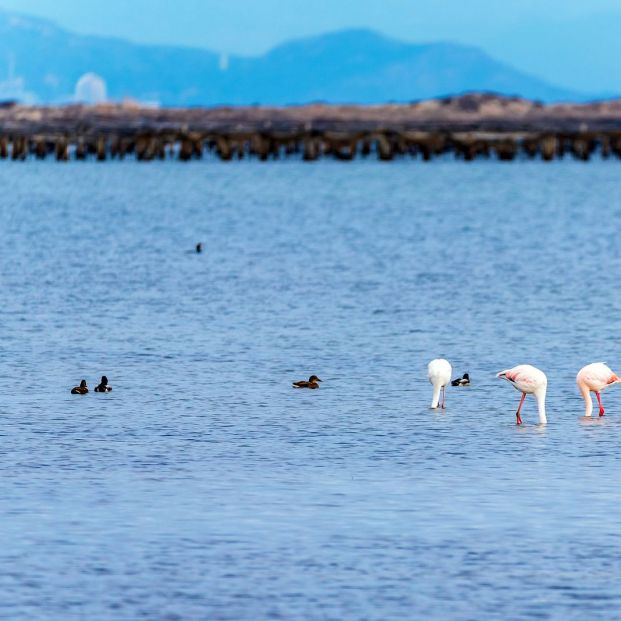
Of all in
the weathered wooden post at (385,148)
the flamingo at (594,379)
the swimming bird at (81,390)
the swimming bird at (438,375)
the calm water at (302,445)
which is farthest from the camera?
the weathered wooden post at (385,148)

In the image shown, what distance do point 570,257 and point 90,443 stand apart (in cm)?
2942

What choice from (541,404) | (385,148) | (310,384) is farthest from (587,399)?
(385,148)

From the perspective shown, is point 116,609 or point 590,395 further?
point 590,395

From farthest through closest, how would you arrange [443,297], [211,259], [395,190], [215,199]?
[395,190] → [215,199] → [211,259] → [443,297]

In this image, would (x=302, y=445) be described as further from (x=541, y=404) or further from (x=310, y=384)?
(x=310, y=384)

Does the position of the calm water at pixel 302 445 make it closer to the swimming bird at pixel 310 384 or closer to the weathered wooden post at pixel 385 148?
the swimming bird at pixel 310 384

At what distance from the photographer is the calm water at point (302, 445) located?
1241 centimetres

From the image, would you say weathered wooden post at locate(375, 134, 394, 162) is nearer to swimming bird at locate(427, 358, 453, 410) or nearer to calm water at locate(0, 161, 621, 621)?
calm water at locate(0, 161, 621, 621)

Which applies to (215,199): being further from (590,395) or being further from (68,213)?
(590,395)

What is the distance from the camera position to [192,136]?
11719 centimetres

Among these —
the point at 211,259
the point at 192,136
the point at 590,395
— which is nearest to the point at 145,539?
the point at 590,395

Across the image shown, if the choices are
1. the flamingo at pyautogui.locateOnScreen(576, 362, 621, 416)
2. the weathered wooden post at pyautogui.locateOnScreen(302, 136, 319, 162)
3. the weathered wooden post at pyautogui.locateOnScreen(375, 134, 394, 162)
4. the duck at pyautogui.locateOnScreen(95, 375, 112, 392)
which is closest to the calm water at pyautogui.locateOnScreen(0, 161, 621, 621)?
the duck at pyautogui.locateOnScreen(95, 375, 112, 392)

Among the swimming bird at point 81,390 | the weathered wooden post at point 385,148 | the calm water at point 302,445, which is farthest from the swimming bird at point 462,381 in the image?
the weathered wooden post at point 385,148

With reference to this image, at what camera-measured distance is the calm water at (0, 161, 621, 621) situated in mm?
12414
